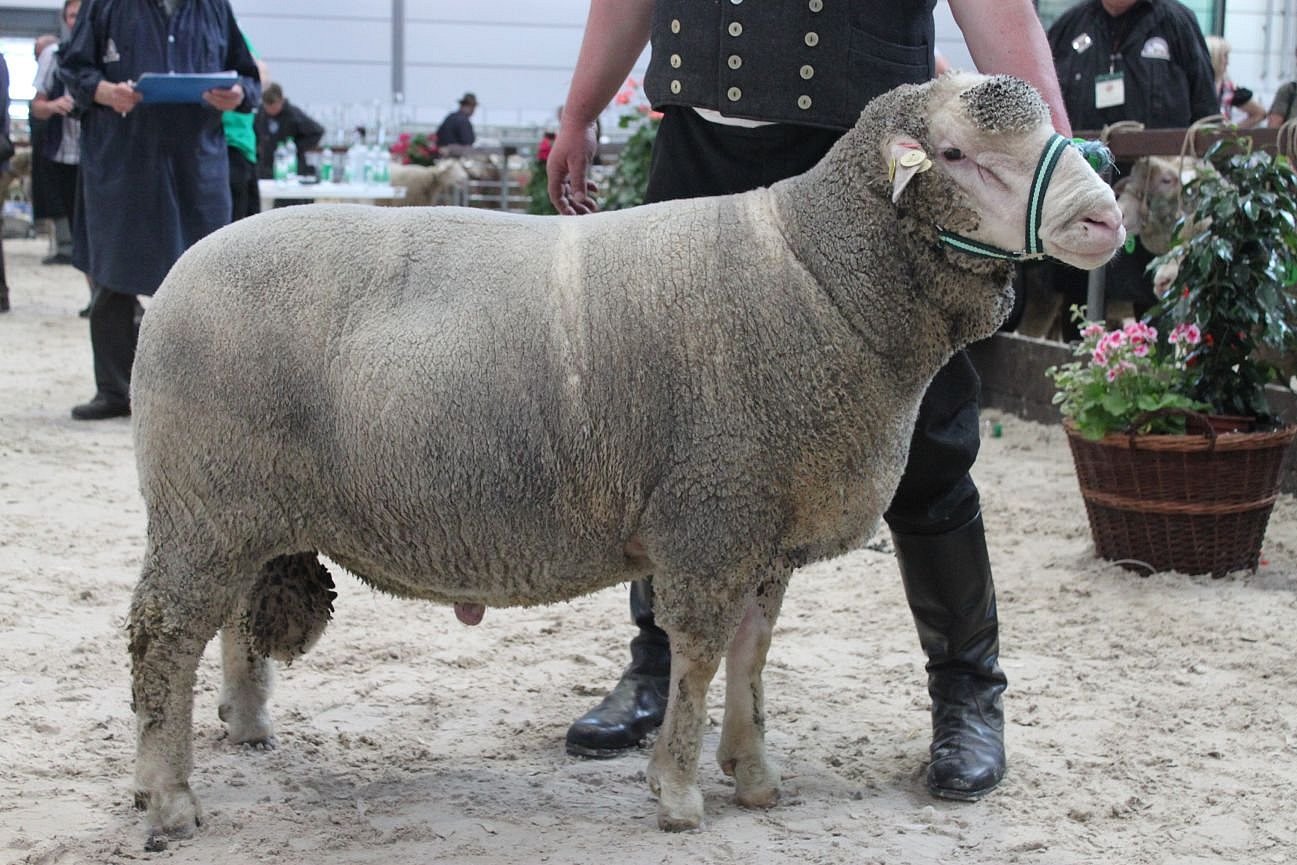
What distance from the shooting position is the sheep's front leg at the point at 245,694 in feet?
9.44

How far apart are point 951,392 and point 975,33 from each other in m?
0.66

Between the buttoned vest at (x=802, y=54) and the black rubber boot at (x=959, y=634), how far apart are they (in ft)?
2.78

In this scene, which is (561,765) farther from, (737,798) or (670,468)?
(670,468)

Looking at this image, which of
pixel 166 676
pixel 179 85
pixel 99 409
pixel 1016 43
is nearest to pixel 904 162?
pixel 1016 43

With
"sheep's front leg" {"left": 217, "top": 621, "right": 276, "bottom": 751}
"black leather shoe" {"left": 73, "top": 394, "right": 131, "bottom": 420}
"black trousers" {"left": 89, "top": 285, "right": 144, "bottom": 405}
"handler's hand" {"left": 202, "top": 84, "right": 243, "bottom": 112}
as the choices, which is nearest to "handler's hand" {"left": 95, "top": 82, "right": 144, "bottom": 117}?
"handler's hand" {"left": 202, "top": 84, "right": 243, "bottom": 112}

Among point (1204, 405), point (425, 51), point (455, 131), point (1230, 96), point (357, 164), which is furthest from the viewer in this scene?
point (425, 51)

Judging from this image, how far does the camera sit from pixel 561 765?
2906 mm

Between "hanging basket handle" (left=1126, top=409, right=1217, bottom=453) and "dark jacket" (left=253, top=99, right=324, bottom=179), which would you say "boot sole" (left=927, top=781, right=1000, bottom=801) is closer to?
"hanging basket handle" (left=1126, top=409, right=1217, bottom=453)

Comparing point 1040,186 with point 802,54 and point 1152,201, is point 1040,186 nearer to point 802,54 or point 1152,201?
point 802,54

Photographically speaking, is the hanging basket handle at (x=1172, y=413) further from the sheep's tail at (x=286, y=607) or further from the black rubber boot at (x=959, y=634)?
the sheep's tail at (x=286, y=607)

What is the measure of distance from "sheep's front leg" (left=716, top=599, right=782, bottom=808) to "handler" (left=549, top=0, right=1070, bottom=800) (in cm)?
34

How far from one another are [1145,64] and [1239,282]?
2452mm

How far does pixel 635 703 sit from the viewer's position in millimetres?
3025

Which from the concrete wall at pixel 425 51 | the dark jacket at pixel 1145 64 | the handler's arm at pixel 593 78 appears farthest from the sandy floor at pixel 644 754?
the concrete wall at pixel 425 51
